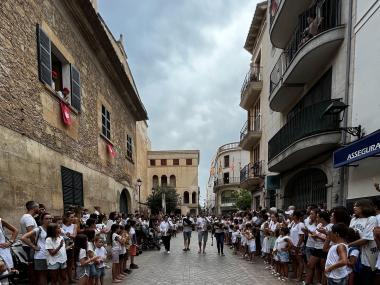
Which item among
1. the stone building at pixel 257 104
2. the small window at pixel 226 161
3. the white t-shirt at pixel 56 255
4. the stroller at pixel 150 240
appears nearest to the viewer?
the white t-shirt at pixel 56 255

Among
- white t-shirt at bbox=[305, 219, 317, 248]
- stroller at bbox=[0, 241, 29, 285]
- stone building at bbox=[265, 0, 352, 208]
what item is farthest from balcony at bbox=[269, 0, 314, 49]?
stroller at bbox=[0, 241, 29, 285]

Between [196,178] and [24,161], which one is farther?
[196,178]

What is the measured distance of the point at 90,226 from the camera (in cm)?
843

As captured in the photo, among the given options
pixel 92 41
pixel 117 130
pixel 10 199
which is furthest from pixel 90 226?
pixel 117 130

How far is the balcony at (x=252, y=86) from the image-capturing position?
21766mm

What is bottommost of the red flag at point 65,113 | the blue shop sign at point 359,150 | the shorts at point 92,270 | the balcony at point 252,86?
the shorts at point 92,270

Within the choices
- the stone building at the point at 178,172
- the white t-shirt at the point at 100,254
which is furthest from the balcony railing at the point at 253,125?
the stone building at the point at 178,172

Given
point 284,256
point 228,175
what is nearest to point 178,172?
point 228,175

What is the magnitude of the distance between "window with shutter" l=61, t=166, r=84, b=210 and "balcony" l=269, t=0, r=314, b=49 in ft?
34.4

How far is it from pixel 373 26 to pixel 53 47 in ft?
31.9

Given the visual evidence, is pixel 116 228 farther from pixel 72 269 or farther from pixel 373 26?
pixel 373 26

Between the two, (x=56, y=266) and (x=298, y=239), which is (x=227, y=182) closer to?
(x=298, y=239)

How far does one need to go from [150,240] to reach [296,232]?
8.75 m

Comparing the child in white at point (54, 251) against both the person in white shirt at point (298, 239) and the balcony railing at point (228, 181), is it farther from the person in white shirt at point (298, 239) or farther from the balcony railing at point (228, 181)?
the balcony railing at point (228, 181)
